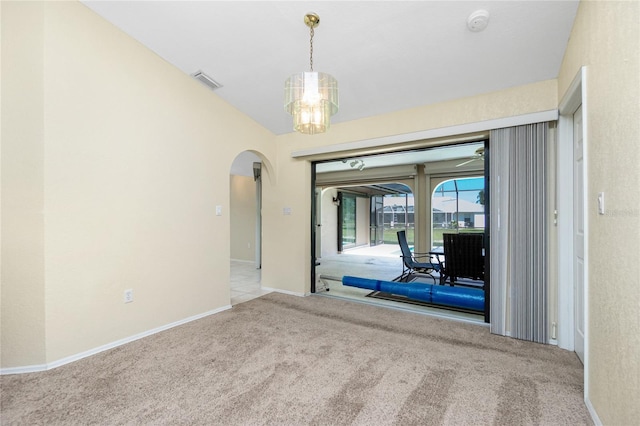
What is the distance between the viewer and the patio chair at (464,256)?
13.5 ft

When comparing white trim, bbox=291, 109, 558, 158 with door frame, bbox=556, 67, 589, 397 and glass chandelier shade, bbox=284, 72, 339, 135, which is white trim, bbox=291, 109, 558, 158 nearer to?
door frame, bbox=556, 67, 589, 397

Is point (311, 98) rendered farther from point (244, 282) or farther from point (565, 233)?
point (244, 282)

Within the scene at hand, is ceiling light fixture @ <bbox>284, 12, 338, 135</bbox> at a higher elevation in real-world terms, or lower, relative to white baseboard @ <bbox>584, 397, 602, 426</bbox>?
higher

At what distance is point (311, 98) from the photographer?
200 cm

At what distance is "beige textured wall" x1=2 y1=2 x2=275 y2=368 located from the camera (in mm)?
2170

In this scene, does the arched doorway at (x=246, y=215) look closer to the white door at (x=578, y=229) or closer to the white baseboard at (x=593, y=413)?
the white door at (x=578, y=229)

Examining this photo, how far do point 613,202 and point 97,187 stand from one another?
3667mm

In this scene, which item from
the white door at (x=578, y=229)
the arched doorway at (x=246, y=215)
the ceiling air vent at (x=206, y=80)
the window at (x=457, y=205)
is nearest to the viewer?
the white door at (x=578, y=229)

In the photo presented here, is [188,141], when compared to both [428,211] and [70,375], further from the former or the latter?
[428,211]

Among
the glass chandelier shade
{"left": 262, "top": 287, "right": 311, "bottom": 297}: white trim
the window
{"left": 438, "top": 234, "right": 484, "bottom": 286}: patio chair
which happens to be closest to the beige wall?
{"left": 262, "top": 287, "right": 311, "bottom": 297}: white trim

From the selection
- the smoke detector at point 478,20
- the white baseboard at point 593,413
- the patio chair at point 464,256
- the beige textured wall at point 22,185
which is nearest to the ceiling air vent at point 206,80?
the beige textured wall at point 22,185

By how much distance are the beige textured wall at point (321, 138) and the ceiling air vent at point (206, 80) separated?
129 cm

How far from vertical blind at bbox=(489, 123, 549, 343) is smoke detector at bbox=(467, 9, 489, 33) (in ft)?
3.42

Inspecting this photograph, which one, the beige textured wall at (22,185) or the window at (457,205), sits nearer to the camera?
the beige textured wall at (22,185)
